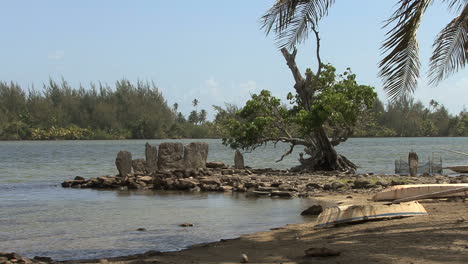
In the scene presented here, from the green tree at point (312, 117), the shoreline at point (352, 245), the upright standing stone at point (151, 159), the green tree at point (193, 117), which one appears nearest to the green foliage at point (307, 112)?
the green tree at point (312, 117)

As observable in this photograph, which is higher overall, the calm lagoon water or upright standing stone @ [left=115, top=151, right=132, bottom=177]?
upright standing stone @ [left=115, top=151, right=132, bottom=177]

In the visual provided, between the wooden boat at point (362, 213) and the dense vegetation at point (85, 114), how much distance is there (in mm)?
99474

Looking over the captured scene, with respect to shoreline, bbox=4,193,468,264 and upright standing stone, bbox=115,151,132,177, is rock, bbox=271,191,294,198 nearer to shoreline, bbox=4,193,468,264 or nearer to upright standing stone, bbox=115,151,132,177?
shoreline, bbox=4,193,468,264

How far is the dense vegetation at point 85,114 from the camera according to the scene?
347 feet

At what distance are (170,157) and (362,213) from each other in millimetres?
16973

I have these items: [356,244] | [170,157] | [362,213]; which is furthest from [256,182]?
[356,244]

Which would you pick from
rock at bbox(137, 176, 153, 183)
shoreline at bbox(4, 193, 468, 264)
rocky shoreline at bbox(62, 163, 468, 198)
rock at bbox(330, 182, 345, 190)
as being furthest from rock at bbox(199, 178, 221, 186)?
shoreline at bbox(4, 193, 468, 264)

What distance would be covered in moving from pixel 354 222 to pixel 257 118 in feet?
55.5

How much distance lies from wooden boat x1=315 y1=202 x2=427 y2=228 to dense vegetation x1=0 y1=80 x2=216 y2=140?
3916 inches

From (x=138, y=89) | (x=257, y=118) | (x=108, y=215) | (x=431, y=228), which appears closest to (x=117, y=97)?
(x=138, y=89)

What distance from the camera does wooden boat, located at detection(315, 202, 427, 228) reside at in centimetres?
1062

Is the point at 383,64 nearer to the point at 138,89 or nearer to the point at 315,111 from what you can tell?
the point at 315,111

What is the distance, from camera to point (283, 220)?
13.6 metres

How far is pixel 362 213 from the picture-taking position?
1065cm
